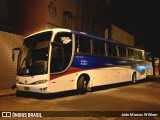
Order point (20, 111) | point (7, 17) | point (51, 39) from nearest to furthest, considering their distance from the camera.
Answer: point (20, 111), point (51, 39), point (7, 17)

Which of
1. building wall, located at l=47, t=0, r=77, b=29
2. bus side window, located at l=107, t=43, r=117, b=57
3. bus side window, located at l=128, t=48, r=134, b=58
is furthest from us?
bus side window, located at l=128, t=48, r=134, b=58

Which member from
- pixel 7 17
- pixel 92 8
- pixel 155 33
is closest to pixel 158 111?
pixel 7 17

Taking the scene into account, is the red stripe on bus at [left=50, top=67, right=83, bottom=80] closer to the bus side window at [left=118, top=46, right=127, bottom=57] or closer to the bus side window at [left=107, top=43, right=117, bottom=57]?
the bus side window at [left=107, top=43, right=117, bottom=57]

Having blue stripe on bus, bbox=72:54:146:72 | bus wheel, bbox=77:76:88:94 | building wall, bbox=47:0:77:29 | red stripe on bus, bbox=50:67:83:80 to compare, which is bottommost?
bus wheel, bbox=77:76:88:94

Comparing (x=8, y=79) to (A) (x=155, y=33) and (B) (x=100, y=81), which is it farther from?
(A) (x=155, y=33)

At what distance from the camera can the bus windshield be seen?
8.81m

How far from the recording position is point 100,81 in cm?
1222

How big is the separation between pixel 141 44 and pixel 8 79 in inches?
1080

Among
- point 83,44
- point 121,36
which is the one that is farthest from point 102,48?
point 121,36

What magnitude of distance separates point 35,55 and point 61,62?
1.28 meters

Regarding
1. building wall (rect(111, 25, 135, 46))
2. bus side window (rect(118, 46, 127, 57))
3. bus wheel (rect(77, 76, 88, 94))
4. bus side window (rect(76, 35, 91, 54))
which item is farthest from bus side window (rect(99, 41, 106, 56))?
building wall (rect(111, 25, 135, 46))

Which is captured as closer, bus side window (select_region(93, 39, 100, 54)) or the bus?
the bus

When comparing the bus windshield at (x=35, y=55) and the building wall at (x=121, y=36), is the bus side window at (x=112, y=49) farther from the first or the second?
the building wall at (x=121, y=36)

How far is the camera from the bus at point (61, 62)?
28.8 ft
